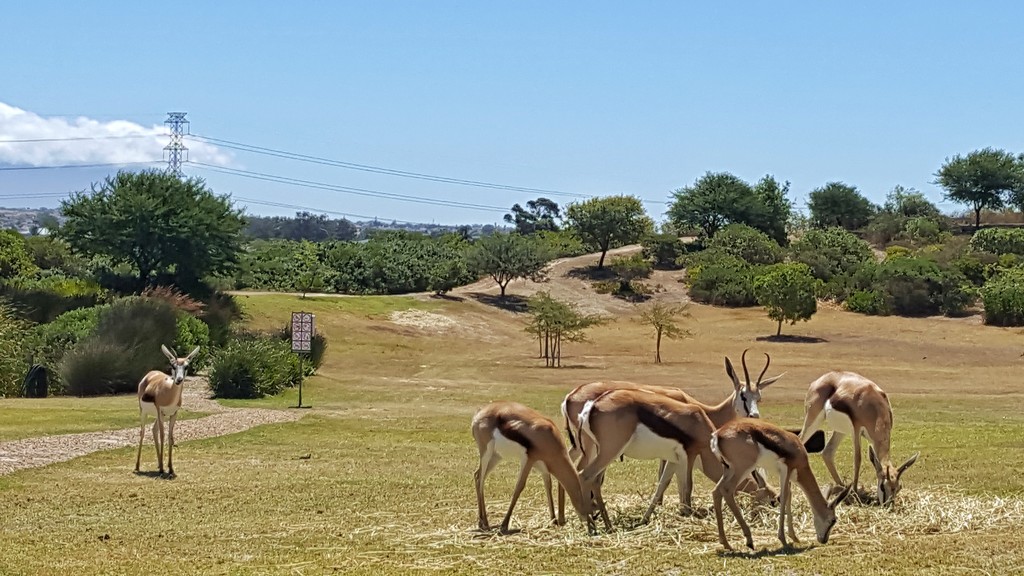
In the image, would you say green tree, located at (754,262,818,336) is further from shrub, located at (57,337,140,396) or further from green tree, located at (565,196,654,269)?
shrub, located at (57,337,140,396)

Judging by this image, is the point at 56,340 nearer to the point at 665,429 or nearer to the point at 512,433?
the point at 512,433

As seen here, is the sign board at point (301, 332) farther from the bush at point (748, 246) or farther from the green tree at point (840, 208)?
the green tree at point (840, 208)

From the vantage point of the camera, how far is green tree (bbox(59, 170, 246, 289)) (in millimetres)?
56625

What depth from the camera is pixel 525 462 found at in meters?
13.6

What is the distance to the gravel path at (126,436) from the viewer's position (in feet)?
69.0

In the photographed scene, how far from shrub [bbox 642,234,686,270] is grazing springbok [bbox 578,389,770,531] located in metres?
82.5

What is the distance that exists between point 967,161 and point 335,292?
7164 cm

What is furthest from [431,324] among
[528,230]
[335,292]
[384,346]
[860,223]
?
[528,230]

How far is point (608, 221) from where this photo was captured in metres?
93.3

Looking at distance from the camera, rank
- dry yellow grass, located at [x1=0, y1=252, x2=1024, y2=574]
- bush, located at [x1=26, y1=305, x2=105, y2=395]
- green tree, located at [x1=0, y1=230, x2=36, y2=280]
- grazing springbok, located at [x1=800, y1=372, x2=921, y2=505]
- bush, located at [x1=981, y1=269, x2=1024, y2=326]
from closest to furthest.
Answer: dry yellow grass, located at [x1=0, y1=252, x2=1024, y2=574]
grazing springbok, located at [x1=800, y1=372, x2=921, y2=505]
bush, located at [x1=26, y1=305, x2=105, y2=395]
bush, located at [x1=981, y1=269, x2=1024, y2=326]
green tree, located at [x1=0, y1=230, x2=36, y2=280]

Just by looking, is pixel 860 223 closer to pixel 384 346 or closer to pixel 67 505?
pixel 384 346

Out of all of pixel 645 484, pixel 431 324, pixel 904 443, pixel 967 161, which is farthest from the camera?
pixel 967 161

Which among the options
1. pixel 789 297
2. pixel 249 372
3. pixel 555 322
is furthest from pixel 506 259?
pixel 249 372

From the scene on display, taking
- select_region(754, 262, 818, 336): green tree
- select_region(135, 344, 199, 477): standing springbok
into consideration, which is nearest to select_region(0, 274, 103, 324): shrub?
select_region(135, 344, 199, 477): standing springbok
